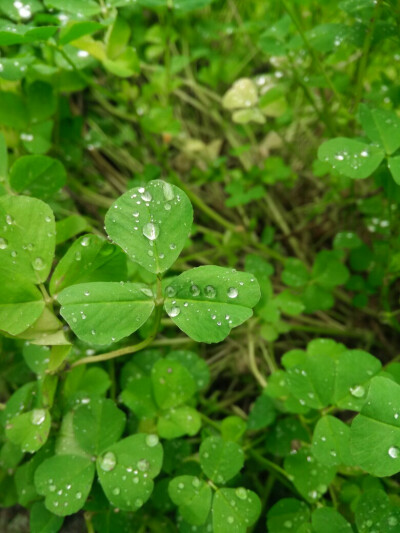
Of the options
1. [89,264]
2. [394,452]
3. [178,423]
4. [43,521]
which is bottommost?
[43,521]

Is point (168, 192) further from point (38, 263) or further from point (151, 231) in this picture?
point (38, 263)

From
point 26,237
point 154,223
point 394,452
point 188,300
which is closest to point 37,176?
point 26,237

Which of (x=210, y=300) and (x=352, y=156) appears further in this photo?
(x=352, y=156)

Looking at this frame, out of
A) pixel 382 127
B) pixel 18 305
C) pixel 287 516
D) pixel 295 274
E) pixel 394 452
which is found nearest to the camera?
pixel 394 452

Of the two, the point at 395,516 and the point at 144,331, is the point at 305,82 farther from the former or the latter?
the point at 395,516

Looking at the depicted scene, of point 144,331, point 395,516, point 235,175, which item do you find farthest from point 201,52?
point 395,516

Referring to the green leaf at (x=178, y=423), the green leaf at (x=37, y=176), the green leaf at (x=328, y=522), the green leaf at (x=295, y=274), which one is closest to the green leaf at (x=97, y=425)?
the green leaf at (x=178, y=423)

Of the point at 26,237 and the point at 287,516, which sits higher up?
the point at 26,237

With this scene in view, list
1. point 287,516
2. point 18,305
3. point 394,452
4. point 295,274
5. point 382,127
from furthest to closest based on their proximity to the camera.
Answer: point 295,274 → point 382,127 → point 287,516 → point 18,305 → point 394,452
